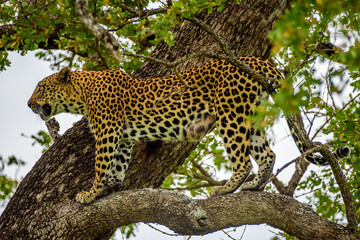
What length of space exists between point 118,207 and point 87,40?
2.37 metres

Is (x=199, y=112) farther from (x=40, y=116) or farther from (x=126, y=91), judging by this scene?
(x=40, y=116)

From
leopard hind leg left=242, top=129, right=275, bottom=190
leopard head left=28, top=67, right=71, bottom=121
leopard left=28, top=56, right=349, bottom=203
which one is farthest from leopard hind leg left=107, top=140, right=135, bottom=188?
leopard hind leg left=242, top=129, right=275, bottom=190

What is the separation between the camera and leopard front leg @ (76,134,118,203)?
282 inches

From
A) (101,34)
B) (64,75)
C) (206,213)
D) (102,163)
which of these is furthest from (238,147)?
(101,34)

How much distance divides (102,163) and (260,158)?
212 centimetres

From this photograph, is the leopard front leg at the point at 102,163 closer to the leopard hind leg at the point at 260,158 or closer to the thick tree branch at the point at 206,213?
the thick tree branch at the point at 206,213

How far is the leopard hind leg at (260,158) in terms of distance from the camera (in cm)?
683

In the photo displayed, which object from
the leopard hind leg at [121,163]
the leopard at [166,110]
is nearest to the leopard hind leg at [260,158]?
the leopard at [166,110]

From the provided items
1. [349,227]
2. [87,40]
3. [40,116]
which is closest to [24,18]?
[87,40]

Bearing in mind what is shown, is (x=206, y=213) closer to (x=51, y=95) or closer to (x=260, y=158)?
(x=260, y=158)

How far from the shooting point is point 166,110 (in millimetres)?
7215

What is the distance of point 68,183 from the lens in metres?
7.56

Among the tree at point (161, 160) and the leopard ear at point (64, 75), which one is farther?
the leopard ear at point (64, 75)

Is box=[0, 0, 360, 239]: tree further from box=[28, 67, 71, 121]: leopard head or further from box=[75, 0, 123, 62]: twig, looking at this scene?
box=[75, 0, 123, 62]: twig
